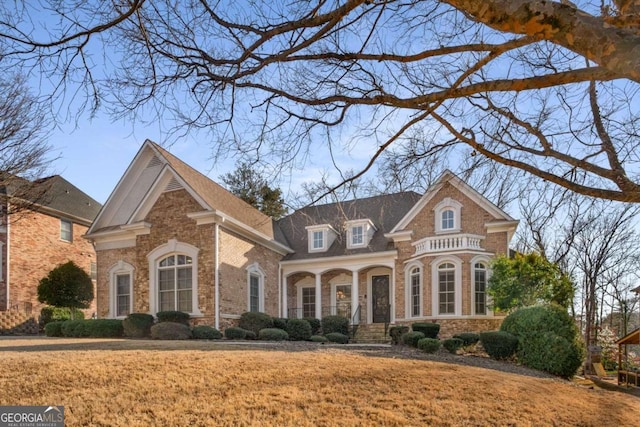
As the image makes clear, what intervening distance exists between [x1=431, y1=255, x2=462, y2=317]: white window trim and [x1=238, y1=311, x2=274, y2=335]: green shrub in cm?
646

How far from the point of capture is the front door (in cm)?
2336

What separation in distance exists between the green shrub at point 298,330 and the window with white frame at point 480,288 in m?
6.47

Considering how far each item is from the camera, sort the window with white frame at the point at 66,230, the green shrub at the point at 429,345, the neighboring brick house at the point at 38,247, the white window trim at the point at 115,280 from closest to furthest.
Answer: the green shrub at the point at 429,345
the white window trim at the point at 115,280
the neighboring brick house at the point at 38,247
the window with white frame at the point at 66,230

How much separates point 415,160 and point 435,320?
14559mm

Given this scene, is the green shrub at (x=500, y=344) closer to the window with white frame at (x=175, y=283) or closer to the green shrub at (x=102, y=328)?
the window with white frame at (x=175, y=283)

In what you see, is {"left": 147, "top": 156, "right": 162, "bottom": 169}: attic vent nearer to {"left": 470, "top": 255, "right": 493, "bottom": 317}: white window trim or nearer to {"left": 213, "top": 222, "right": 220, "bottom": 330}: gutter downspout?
{"left": 213, "top": 222, "right": 220, "bottom": 330}: gutter downspout

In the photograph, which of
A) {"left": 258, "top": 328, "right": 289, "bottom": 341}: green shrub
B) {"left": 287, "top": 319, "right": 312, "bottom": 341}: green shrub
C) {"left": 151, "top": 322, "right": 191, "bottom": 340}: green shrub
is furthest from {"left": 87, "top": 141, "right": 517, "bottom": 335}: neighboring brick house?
{"left": 287, "top": 319, "right": 312, "bottom": 341}: green shrub

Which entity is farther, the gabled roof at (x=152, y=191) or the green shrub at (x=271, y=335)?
the gabled roof at (x=152, y=191)

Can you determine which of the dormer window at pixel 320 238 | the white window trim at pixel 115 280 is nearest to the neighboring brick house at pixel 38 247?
the white window trim at pixel 115 280

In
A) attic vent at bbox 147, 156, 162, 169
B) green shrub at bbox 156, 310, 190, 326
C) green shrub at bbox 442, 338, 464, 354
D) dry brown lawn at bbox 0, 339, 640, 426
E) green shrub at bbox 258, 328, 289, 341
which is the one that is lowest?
green shrub at bbox 258, 328, 289, 341

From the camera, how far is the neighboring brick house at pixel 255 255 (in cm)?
1944

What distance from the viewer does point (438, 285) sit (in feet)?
68.4

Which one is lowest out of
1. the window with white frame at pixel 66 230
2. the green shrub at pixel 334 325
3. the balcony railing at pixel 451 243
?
the green shrub at pixel 334 325

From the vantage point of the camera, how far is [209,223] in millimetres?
19094
